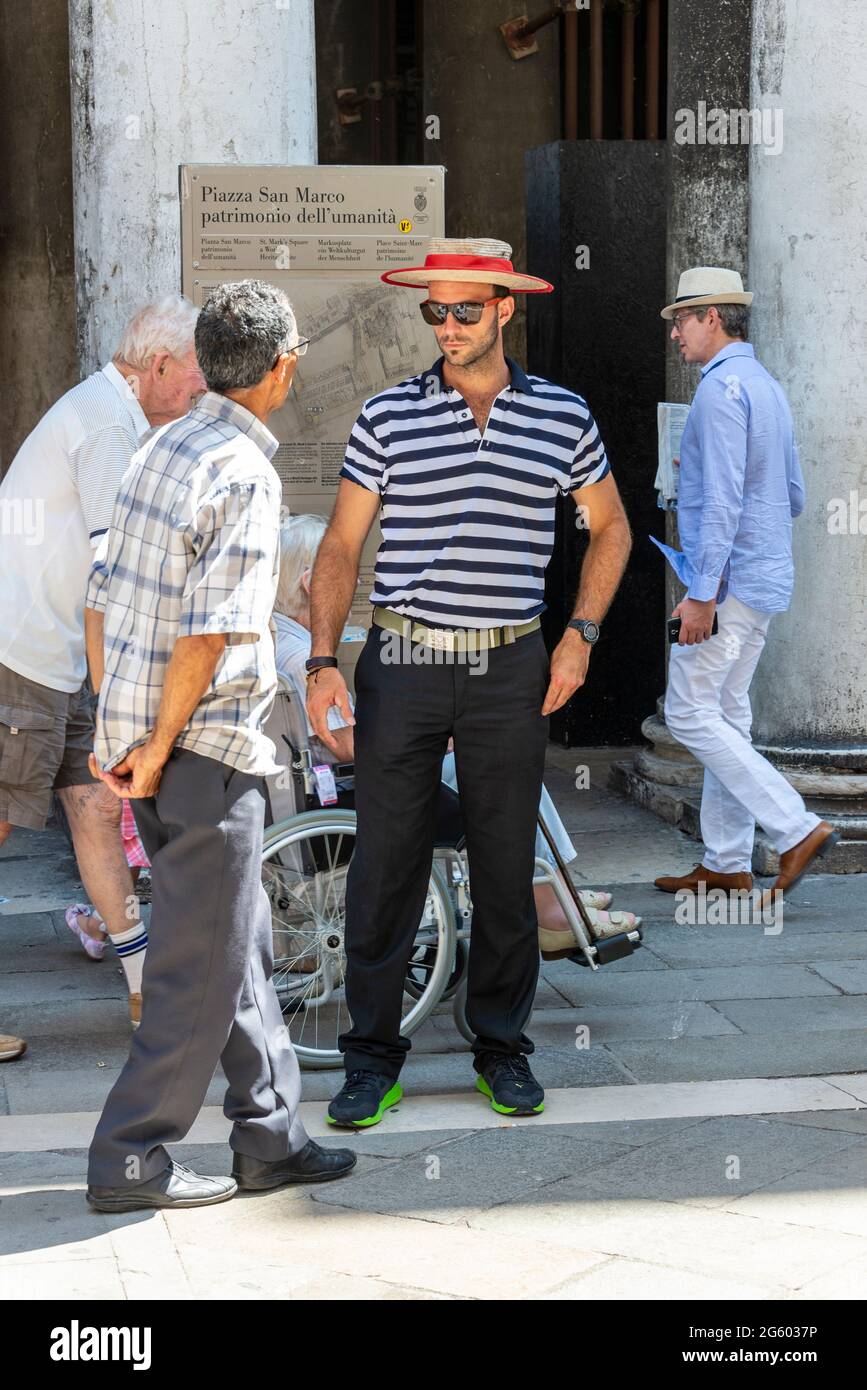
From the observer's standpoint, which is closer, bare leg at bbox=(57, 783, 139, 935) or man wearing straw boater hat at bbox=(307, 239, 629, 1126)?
man wearing straw boater hat at bbox=(307, 239, 629, 1126)

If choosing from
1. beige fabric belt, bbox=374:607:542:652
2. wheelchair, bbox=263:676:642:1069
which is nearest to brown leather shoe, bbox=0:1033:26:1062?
wheelchair, bbox=263:676:642:1069

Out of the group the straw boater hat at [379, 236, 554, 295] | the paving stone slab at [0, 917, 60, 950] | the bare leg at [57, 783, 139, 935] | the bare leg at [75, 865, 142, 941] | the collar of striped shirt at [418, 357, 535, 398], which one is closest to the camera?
the straw boater hat at [379, 236, 554, 295]

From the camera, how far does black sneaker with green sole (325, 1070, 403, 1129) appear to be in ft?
13.6

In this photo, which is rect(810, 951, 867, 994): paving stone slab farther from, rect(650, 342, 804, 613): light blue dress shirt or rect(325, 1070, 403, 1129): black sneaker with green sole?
rect(325, 1070, 403, 1129): black sneaker with green sole

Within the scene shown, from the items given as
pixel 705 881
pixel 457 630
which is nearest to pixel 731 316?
pixel 705 881

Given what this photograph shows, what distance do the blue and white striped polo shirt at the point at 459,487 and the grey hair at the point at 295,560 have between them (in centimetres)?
77

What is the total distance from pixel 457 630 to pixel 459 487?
1.04 feet

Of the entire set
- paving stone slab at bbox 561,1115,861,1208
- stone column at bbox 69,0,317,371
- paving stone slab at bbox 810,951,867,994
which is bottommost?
paving stone slab at bbox 810,951,867,994

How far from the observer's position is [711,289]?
610cm

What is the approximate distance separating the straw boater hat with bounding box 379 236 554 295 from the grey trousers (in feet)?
4.05

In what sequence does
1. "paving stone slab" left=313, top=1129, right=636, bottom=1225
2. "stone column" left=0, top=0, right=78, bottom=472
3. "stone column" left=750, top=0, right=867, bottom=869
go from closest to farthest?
1. "paving stone slab" left=313, top=1129, right=636, bottom=1225
2. "stone column" left=750, top=0, right=867, bottom=869
3. "stone column" left=0, top=0, right=78, bottom=472

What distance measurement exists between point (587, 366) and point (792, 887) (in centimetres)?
324

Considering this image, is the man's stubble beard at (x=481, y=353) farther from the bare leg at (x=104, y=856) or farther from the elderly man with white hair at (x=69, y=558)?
the bare leg at (x=104, y=856)

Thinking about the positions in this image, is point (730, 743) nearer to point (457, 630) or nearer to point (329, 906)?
point (329, 906)
